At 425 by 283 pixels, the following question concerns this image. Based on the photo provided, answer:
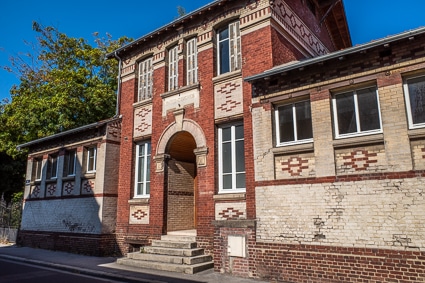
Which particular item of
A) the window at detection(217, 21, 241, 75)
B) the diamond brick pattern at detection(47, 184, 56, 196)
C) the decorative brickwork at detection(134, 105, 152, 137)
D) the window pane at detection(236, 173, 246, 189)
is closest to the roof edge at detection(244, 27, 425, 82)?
the window at detection(217, 21, 241, 75)

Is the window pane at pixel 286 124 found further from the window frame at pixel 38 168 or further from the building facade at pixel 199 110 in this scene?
the window frame at pixel 38 168

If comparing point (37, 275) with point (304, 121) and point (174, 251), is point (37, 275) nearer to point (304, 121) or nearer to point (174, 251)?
point (174, 251)

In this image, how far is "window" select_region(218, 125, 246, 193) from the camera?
964 cm

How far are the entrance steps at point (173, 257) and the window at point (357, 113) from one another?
16.4 feet

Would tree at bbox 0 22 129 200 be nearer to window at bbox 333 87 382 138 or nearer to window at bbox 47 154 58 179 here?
window at bbox 47 154 58 179

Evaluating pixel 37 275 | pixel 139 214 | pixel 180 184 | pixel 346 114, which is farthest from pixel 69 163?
pixel 346 114

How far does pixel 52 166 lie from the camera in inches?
616

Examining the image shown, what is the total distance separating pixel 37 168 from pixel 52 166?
55.5 inches

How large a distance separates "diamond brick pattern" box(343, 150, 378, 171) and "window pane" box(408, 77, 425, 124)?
1088 millimetres

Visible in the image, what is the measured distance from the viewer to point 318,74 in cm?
800

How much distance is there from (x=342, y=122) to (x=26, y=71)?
2294 centimetres

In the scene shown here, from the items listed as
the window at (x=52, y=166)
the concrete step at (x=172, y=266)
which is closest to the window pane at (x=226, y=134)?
the concrete step at (x=172, y=266)

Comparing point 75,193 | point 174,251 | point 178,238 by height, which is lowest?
point 174,251

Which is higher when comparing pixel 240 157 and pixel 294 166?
pixel 240 157
